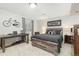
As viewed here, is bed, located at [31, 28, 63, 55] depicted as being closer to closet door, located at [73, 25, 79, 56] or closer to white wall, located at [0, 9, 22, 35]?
closet door, located at [73, 25, 79, 56]

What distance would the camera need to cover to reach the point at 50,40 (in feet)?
5.19

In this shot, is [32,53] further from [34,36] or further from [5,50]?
[5,50]

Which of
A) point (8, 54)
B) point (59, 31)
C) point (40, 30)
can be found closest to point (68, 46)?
point (59, 31)

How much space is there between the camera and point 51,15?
1.56m

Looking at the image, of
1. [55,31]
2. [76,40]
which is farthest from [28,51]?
[76,40]

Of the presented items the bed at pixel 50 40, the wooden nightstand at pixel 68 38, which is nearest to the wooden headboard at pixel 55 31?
the bed at pixel 50 40

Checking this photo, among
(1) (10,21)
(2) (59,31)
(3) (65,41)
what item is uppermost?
(1) (10,21)

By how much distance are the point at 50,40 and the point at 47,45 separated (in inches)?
4.2

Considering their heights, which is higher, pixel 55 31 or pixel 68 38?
pixel 55 31

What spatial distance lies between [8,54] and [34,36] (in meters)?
0.51

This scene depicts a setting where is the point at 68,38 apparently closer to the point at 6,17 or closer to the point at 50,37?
the point at 50,37

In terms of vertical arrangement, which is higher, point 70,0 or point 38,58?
point 70,0

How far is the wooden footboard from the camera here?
1.56 metres

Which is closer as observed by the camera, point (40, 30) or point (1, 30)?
point (1, 30)
